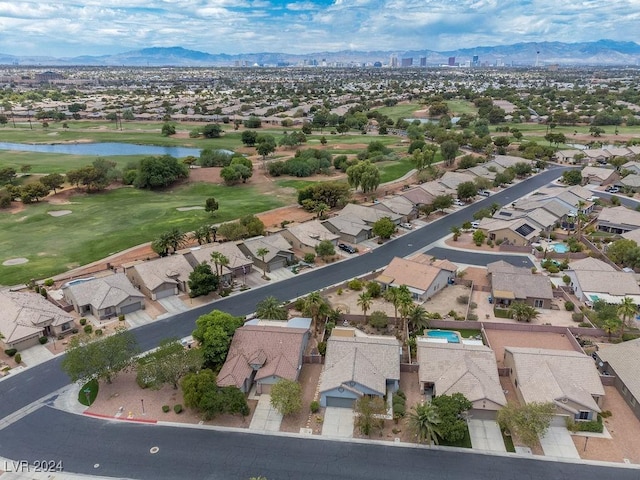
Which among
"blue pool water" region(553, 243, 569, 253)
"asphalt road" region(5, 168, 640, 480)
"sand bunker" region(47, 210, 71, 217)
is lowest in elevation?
"sand bunker" region(47, 210, 71, 217)

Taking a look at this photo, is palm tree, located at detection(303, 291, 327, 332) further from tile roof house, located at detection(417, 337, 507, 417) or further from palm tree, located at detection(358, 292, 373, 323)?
tile roof house, located at detection(417, 337, 507, 417)

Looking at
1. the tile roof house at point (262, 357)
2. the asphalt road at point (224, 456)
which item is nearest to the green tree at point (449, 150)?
the tile roof house at point (262, 357)

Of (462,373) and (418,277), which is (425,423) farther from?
(418,277)

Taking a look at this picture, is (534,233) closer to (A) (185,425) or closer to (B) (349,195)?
(B) (349,195)

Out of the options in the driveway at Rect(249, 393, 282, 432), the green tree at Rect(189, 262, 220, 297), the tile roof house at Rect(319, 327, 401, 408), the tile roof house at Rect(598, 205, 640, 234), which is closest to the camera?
the driveway at Rect(249, 393, 282, 432)

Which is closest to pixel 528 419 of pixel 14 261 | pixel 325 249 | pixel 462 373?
pixel 462 373

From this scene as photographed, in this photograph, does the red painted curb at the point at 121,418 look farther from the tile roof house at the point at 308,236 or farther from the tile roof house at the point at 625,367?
the tile roof house at the point at 625,367

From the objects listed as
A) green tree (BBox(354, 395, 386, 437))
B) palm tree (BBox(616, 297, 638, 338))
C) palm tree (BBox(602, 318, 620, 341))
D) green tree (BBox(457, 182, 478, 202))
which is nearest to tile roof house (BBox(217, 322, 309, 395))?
green tree (BBox(354, 395, 386, 437))
